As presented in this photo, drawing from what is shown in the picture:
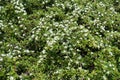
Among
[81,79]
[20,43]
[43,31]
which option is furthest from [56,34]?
[81,79]

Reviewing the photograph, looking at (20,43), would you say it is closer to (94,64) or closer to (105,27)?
(94,64)

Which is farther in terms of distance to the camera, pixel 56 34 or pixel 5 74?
pixel 56 34

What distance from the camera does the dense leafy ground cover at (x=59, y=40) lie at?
29.1 feet

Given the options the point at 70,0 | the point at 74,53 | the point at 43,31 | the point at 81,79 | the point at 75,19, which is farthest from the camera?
the point at 70,0

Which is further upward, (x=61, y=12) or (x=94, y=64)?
(x=61, y=12)

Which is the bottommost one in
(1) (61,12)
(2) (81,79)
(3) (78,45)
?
(2) (81,79)

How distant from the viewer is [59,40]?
964cm

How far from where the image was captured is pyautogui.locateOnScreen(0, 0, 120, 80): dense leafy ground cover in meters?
8.88

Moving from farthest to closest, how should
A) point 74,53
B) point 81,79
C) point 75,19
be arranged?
1. point 75,19
2. point 74,53
3. point 81,79

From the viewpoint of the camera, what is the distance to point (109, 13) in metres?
11.3

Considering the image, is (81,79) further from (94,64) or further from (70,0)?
(70,0)

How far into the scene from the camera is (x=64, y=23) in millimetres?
10547

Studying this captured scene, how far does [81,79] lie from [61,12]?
328 cm

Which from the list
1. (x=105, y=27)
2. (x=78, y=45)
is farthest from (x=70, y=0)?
(x=78, y=45)
